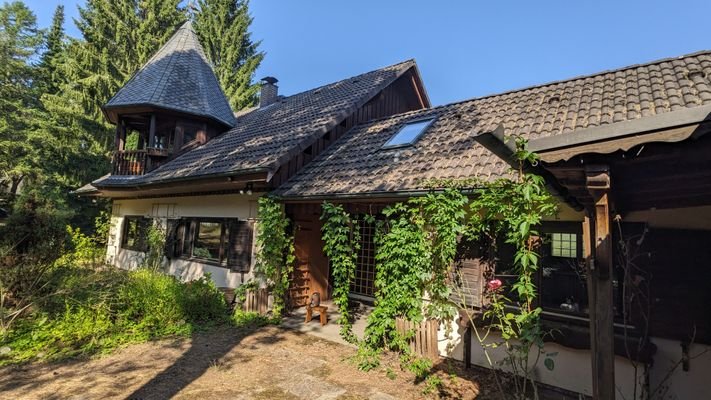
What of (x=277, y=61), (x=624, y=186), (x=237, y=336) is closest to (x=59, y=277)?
(x=237, y=336)

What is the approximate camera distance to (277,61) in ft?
89.8

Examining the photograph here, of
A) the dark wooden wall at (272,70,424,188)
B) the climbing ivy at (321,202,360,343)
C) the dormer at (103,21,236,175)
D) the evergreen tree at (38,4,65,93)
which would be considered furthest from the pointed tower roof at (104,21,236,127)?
the evergreen tree at (38,4,65,93)

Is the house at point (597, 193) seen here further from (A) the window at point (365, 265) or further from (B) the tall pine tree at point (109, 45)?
(B) the tall pine tree at point (109, 45)

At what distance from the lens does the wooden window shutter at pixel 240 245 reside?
824cm

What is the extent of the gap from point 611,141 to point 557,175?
0.52m

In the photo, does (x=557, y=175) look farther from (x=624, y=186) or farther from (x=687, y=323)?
(x=687, y=323)

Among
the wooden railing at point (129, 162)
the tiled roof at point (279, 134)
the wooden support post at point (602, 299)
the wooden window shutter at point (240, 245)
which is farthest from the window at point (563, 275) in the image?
the wooden railing at point (129, 162)

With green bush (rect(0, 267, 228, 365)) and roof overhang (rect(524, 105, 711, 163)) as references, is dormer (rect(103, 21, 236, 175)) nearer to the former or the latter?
green bush (rect(0, 267, 228, 365))

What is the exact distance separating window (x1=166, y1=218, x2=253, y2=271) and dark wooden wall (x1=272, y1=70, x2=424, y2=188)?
5.40ft

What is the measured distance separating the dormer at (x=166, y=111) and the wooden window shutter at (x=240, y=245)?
516cm

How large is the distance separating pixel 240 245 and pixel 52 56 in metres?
25.5

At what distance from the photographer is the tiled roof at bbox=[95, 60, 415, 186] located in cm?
818

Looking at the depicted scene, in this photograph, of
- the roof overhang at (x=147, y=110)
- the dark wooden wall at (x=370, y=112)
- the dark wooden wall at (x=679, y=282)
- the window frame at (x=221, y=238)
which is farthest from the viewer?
the roof overhang at (x=147, y=110)

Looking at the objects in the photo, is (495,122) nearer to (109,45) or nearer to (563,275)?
(563,275)
